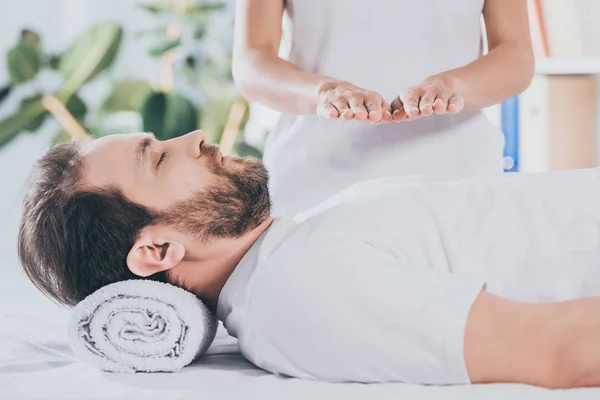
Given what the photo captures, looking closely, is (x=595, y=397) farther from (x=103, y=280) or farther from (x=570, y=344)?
(x=103, y=280)

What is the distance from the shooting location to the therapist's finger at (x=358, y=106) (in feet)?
4.80

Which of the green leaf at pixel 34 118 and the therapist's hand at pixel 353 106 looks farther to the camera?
the green leaf at pixel 34 118

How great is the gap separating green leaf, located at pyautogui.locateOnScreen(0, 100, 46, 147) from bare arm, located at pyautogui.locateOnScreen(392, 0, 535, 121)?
238 centimetres

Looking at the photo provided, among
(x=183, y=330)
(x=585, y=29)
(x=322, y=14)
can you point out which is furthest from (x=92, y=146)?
(x=585, y=29)

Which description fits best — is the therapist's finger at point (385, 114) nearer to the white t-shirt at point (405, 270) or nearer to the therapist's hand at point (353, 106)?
the therapist's hand at point (353, 106)

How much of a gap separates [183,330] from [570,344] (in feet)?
1.95

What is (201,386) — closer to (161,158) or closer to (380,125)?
(161,158)

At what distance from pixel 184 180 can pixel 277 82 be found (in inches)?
17.2

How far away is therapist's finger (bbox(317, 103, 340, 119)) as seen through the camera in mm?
1500

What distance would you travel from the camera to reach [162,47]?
380 cm

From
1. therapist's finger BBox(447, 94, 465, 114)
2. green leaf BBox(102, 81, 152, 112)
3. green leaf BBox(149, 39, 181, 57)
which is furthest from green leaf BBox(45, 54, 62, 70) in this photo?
therapist's finger BBox(447, 94, 465, 114)

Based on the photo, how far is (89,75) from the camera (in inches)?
147

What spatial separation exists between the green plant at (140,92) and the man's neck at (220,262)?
7.05 ft

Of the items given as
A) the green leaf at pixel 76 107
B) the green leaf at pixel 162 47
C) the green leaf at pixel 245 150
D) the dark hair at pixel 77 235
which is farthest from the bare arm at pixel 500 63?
the green leaf at pixel 76 107
